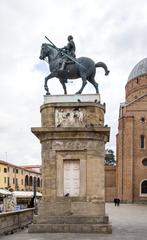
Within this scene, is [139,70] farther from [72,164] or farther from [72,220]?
[72,220]

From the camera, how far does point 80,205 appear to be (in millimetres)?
15539

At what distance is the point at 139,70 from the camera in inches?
3039

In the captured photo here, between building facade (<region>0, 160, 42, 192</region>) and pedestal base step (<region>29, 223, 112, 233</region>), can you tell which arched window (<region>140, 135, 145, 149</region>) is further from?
pedestal base step (<region>29, 223, 112, 233</region>)

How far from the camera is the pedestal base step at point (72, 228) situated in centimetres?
1492

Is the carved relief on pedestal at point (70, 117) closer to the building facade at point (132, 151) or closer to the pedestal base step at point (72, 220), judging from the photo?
the pedestal base step at point (72, 220)

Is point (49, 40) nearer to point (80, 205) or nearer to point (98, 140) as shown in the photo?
point (98, 140)

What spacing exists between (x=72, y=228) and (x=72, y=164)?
90.2 inches

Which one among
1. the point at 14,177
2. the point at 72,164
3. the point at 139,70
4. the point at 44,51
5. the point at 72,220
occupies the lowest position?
the point at 14,177

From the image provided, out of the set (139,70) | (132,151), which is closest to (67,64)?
(132,151)

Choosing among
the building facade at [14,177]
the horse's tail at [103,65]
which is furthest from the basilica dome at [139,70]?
the horse's tail at [103,65]

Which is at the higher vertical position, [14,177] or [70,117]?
[70,117]

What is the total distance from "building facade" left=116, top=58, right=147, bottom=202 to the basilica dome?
11935 millimetres

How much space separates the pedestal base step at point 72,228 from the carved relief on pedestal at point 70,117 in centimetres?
362

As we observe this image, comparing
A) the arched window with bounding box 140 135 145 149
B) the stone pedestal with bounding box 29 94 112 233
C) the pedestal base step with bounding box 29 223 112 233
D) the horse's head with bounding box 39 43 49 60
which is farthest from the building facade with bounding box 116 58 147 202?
the pedestal base step with bounding box 29 223 112 233
